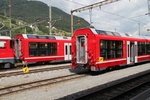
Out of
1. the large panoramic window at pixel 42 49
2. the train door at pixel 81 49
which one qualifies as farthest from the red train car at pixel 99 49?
the large panoramic window at pixel 42 49

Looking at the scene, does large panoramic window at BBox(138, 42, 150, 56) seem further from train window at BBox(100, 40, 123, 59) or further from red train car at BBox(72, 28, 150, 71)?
train window at BBox(100, 40, 123, 59)

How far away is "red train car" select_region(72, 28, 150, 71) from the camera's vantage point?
1145 cm

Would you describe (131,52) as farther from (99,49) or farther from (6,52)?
(6,52)

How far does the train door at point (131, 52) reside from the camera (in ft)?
48.4

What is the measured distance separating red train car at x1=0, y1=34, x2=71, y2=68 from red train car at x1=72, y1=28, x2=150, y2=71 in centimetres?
544

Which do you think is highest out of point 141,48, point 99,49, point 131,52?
point 141,48

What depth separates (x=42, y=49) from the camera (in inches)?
680

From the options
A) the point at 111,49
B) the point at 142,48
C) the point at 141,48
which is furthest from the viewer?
the point at 142,48

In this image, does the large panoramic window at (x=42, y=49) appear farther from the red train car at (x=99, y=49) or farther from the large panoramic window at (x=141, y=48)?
the large panoramic window at (x=141, y=48)

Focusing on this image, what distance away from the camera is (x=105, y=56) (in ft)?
39.4

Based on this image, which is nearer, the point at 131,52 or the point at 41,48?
the point at 131,52

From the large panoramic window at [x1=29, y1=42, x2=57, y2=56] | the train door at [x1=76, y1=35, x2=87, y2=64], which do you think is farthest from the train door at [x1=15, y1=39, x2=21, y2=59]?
the train door at [x1=76, y1=35, x2=87, y2=64]

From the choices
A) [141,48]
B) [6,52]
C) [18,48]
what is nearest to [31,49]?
[18,48]

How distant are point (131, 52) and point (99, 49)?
5134 millimetres
